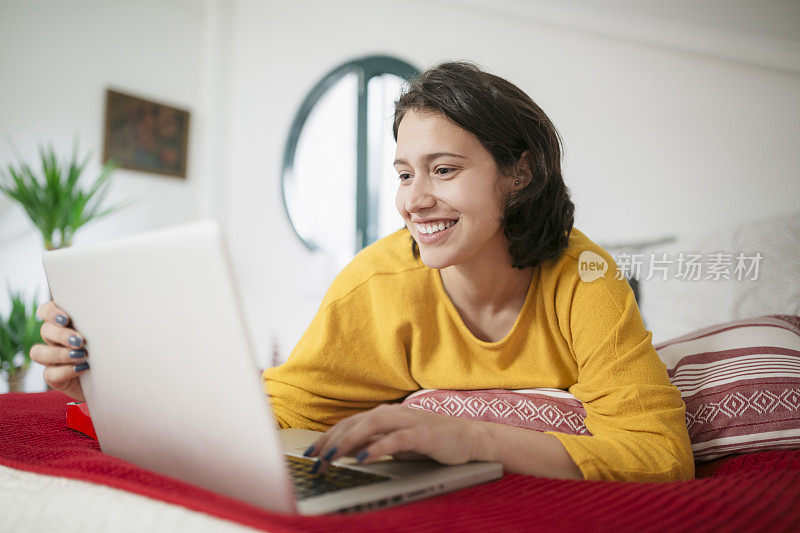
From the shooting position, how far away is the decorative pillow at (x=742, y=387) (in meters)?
1.07

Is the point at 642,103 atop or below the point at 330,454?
atop

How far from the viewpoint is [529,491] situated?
0.67m

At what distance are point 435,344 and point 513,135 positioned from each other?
459 millimetres

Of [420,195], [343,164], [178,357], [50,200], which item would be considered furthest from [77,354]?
[343,164]

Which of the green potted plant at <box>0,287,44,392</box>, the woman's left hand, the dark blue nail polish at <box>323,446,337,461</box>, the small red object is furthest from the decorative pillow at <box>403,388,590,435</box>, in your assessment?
the green potted plant at <box>0,287,44,392</box>

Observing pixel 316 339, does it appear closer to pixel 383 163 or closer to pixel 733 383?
pixel 733 383

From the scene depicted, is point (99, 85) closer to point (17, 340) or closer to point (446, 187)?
point (17, 340)

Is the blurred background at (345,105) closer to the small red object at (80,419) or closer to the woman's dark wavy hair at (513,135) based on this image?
the woman's dark wavy hair at (513,135)

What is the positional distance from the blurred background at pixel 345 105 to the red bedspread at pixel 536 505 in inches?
37.6

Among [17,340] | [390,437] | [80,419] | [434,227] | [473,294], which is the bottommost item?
[17,340]

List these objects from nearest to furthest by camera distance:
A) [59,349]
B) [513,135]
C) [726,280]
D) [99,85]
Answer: [59,349], [513,135], [726,280], [99,85]

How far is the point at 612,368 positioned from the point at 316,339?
0.56m

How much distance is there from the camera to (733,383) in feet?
3.70

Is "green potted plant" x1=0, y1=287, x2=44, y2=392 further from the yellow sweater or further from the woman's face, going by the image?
the woman's face
